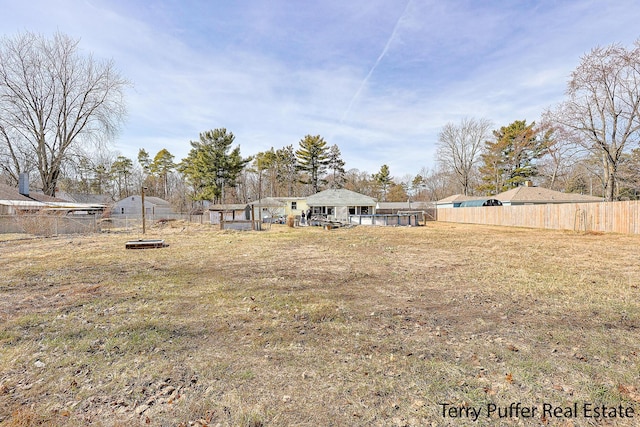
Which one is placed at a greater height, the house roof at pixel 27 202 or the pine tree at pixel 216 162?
the pine tree at pixel 216 162

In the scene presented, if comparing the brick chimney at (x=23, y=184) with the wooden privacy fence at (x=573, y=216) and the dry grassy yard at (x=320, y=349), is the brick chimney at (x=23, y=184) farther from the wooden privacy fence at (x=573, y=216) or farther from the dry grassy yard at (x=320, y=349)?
the wooden privacy fence at (x=573, y=216)

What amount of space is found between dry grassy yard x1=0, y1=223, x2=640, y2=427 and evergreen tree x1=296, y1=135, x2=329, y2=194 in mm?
39542

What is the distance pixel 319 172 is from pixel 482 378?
4448 centimetres

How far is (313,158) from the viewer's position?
45.2m

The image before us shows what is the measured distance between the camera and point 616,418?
2.13 m

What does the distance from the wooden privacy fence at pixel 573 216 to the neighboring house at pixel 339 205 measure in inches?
463

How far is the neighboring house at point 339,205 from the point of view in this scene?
3256cm

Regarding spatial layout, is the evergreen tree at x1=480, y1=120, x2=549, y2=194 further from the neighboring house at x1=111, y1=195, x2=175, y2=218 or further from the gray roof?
the neighboring house at x1=111, y1=195, x2=175, y2=218

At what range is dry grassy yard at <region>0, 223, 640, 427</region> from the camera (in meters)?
2.26

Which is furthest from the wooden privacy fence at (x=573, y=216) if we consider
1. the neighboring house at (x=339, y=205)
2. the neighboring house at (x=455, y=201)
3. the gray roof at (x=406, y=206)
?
the gray roof at (x=406, y=206)

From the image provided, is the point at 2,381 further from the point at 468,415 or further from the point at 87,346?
the point at 468,415

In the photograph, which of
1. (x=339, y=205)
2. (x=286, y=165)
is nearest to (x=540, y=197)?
(x=339, y=205)

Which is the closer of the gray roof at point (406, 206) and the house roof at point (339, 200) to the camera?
the house roof at point (339, 200)

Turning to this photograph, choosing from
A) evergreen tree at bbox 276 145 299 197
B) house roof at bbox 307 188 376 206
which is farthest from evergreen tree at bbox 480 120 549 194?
evergreen tree at bbox 276 145 299 197
